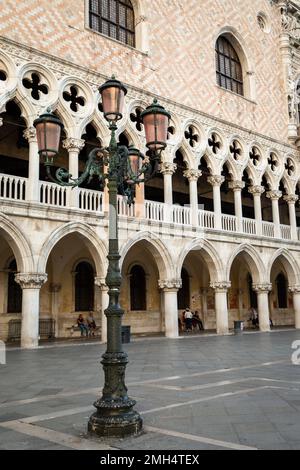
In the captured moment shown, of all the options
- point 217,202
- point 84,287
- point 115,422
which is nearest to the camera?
point 115,422

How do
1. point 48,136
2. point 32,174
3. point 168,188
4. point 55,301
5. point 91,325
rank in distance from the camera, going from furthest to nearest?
point 91,325, point 55,301, point 168,188, point 32,174, point 48,136

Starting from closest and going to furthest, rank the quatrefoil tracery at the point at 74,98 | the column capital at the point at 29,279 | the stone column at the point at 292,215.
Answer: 1. the column capital at the point at 29,279
2. the quatrefoil tracery at the point at 74,98
3. the stone column at the point at 292,215

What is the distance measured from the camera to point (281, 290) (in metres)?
25.1

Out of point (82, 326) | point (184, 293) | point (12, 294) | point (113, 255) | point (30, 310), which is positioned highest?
point (184, 293)

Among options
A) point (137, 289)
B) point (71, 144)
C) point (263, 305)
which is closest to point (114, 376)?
point (71, 144)

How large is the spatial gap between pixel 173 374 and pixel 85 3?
41.0 feet

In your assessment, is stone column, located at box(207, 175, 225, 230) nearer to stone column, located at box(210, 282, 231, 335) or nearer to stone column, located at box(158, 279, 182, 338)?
Result: stone column, located at box(210, 282, 231, 335)

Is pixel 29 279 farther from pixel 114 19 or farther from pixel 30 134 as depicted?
pixel 114 19

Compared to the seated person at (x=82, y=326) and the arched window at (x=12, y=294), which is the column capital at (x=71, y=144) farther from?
the seated person at (x=82, y=326)

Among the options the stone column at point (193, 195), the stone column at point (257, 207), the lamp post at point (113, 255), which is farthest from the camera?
the stone column at point (257, 207)

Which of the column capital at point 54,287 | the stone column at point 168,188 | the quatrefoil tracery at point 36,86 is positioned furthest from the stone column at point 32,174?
the stone column at point 168,188

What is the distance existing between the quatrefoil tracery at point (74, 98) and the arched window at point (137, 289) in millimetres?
7129

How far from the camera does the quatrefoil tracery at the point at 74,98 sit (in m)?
14.4

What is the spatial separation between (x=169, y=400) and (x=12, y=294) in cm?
1131
